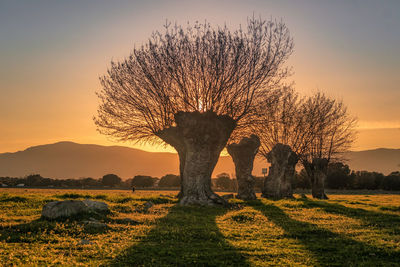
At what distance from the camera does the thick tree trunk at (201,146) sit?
26.4m

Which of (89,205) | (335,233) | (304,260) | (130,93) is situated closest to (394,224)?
(335,233)

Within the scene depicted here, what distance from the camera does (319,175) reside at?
4728 cm

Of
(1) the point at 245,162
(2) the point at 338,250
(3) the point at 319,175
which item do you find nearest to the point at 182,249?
(2) the point at 338,250

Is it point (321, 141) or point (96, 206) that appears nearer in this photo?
point (96, 206)

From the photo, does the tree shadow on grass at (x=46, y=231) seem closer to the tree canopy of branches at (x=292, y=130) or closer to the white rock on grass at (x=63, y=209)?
the white rock on grass at (x=63, y=209)

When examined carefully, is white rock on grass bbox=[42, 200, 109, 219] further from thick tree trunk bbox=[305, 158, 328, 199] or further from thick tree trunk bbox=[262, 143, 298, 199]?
thick tree trunk bbox=[305, 158, 328, 199]

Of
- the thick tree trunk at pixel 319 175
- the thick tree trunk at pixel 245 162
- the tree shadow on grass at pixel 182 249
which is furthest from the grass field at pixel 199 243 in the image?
the thick tree trunk at pixel 319 175

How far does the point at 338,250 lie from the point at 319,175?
38234 mm

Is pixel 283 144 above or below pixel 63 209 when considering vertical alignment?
above

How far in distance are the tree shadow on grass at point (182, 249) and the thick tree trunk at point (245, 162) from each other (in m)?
20.7

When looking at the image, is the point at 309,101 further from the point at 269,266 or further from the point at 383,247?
the point at 269,266

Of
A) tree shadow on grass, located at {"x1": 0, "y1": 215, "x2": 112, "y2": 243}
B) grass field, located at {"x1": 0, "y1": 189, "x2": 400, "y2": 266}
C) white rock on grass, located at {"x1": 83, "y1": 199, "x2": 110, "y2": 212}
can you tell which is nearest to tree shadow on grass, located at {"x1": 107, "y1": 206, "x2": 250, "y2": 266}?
grass field, located at {"x1": 0, "y1": 189, "x2": 400, "y2": 266}

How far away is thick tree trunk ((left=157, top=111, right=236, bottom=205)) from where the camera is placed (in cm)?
2636

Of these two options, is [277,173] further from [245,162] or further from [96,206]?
[96,206]
